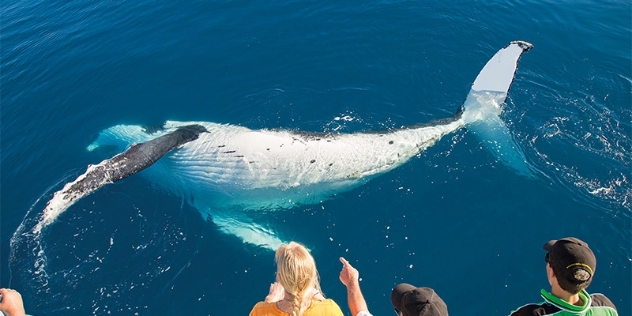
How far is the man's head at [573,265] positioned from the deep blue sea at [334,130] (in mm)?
4952

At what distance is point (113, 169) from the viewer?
10969 mm

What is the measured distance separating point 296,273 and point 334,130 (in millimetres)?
9042

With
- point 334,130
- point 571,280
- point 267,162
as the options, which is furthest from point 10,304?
point 334,130

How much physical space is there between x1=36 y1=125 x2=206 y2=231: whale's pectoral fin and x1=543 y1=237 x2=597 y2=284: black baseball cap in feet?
33.0

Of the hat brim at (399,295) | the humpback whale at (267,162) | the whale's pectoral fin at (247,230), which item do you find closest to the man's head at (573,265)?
the hat brim at (399,295)

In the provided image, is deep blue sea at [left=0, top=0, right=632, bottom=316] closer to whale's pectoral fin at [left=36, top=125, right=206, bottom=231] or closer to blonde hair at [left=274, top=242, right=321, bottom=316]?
whale's pectoral fin at [left=36, top=125, right=206, bottom=231]

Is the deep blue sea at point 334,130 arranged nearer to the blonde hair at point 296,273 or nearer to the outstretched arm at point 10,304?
the outstretched arm at point 10,304

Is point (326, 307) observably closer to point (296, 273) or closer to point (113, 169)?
point (296, 273)

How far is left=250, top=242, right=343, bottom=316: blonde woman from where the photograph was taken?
4812 millimetres

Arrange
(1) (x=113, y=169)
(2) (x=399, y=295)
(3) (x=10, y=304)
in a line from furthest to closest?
(1) (x=113, y=169), (3) (x=10, y=304), (2) (x=399, y=295)

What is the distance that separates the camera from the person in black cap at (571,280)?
482 cm

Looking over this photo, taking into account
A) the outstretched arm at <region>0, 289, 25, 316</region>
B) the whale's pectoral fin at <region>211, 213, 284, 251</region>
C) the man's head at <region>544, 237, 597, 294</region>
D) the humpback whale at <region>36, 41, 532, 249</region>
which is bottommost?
the whale's pectoral fin at <region>211, 213, 284, 251</region>

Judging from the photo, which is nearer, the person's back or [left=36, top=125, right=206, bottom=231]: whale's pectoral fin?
the person's back

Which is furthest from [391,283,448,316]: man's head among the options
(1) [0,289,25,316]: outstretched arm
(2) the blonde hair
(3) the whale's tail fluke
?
(3) the whale's tail fluke
